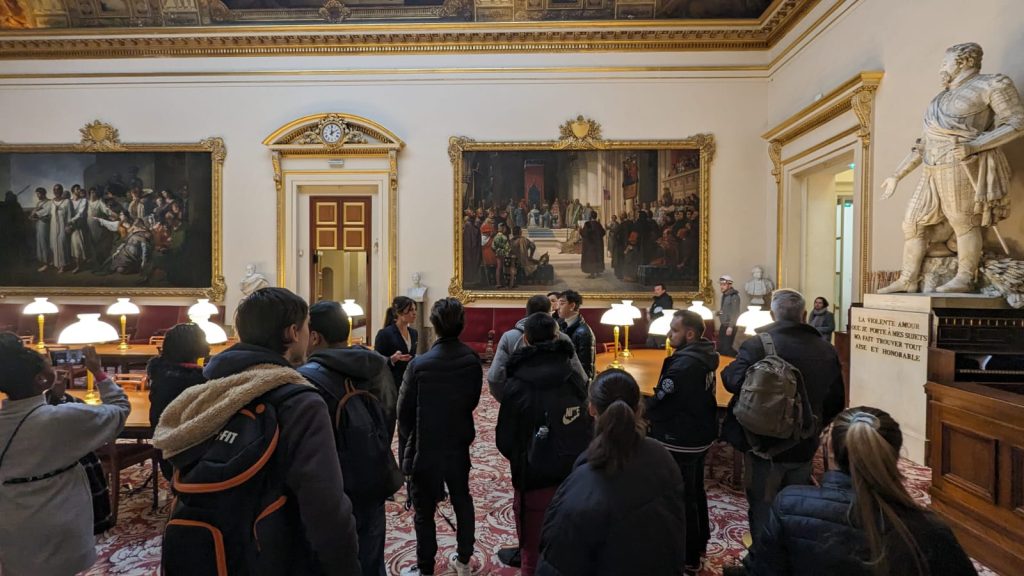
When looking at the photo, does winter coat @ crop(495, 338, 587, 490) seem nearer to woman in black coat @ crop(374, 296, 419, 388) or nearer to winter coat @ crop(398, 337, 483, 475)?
winter coat @ crop(398, 337, 483, 475)

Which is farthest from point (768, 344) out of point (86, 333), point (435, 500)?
point (86, 333)

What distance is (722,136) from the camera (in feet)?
36.5

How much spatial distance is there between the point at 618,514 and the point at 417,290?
9.84 meters

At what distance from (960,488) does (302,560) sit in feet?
14.5

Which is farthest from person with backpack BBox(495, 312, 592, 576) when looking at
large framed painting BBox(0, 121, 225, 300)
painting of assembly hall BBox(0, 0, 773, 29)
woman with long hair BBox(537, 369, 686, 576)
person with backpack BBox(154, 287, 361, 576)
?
large framed painting BBox(0, 121, 225, 300)

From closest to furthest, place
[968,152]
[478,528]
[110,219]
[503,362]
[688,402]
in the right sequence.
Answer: [688,402], [503,362], [478,528], [968,152], [110,219]

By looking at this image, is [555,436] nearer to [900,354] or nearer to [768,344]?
[768,344]

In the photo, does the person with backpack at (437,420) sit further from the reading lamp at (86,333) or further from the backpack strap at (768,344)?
the reading lamp at (86,333)

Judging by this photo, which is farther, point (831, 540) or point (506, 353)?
point (506, 353)

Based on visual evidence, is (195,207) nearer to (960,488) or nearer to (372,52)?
(372,52)

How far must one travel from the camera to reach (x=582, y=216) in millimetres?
11273

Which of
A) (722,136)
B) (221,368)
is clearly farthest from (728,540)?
(722,136)

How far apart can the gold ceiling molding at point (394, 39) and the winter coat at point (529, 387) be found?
993cm

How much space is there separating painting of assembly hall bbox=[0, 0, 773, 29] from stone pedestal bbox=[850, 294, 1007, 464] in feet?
25.6
